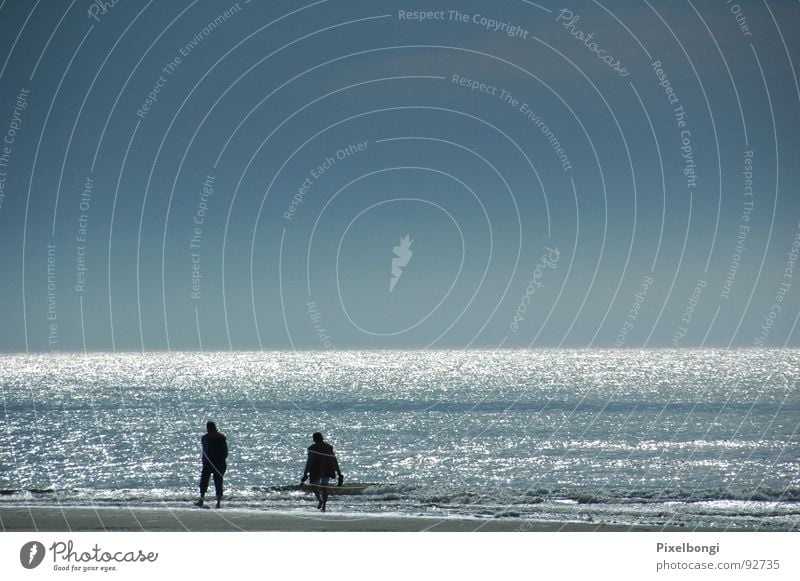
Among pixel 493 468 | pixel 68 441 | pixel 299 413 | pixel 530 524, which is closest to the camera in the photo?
pixel 530 524

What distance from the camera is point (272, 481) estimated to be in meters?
41.1

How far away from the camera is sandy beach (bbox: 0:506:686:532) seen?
1717 cm

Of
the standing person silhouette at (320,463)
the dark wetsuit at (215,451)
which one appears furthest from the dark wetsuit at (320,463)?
the dark wetsuit at (215,451)

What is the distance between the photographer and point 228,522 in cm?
1781

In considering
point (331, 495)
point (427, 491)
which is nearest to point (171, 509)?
point (331, 495)
